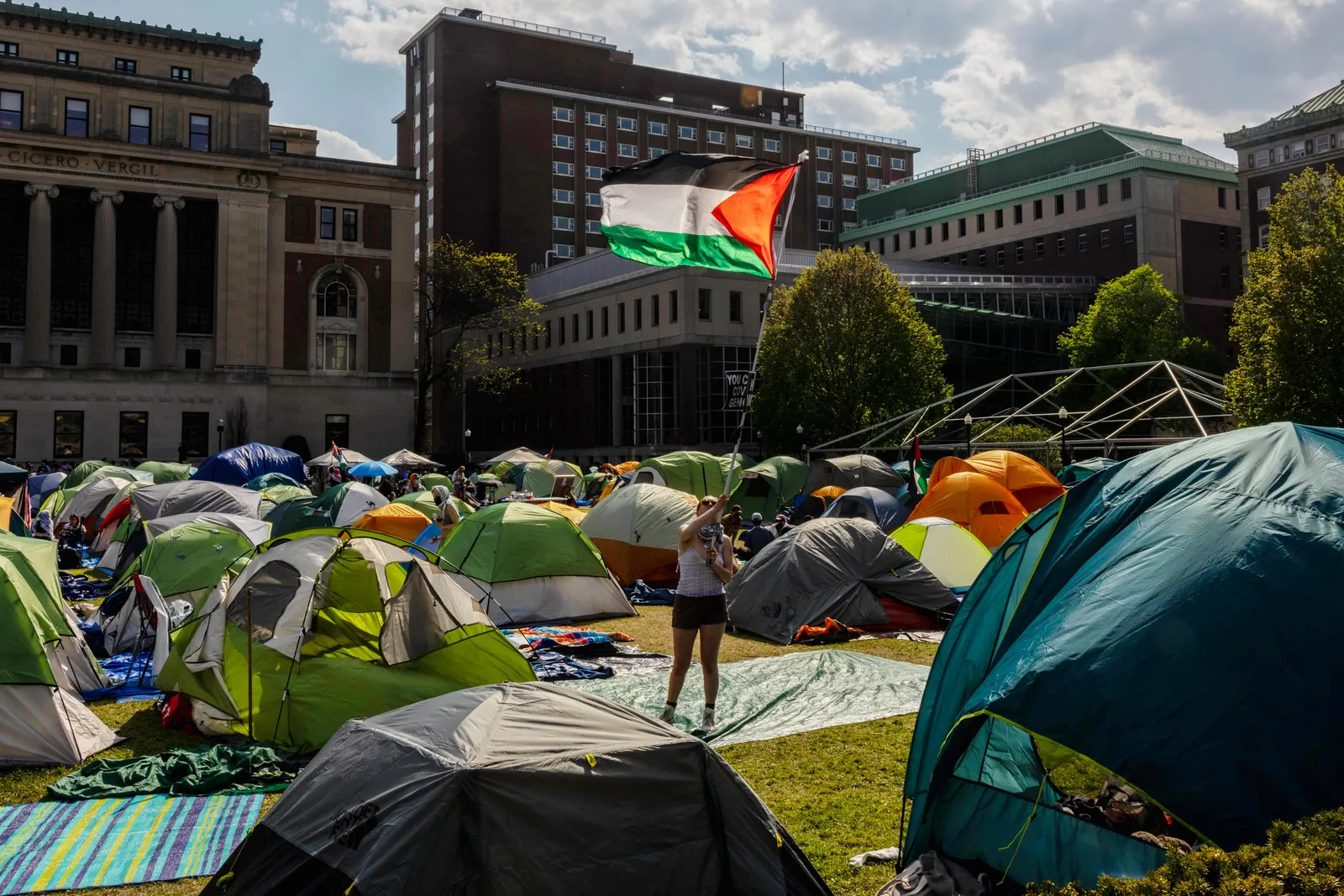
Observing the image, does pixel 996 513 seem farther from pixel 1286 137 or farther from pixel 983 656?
pixel 1286 137

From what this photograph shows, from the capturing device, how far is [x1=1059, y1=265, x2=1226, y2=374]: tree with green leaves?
57.0 m

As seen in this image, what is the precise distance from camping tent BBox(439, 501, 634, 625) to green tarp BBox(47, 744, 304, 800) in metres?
6.92

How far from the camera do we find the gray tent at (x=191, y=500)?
24.0m

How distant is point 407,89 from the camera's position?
88500 millimetres

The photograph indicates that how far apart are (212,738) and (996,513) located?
55.7ft

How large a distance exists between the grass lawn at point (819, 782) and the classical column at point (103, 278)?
52.8 m

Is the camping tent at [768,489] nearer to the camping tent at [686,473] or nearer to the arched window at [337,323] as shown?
the camping tent at [686,473]

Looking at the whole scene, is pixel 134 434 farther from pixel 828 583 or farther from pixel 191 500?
pixel 828 583

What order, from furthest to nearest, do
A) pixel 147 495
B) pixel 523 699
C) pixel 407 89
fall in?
pixel 407 89 → pixel 147 495 → pixel 523 699

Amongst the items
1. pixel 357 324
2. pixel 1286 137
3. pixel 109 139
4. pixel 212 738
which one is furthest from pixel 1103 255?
pixel 212 738

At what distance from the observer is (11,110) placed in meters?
56.8

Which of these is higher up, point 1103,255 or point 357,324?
point 1103,255

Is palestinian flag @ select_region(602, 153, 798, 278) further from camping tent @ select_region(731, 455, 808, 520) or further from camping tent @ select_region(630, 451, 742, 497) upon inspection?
camping tent @ select_region(630, 451, 742, 497)

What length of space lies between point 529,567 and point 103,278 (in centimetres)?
5070
